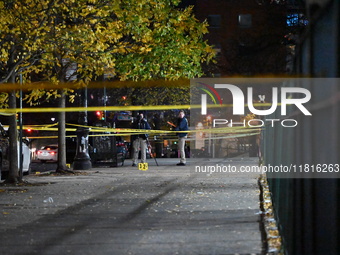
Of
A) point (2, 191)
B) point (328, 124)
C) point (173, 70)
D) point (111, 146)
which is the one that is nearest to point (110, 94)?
point (111, 146)

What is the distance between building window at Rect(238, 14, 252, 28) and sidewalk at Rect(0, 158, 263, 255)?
64.8 metres

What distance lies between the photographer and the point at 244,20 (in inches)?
3177

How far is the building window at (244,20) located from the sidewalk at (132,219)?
2551 inches

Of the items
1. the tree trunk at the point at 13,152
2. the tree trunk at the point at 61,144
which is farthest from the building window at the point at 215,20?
the tree trunk at the point at 13,152

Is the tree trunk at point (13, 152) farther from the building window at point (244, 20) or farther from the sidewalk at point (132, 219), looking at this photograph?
the building window at point (244, 20)

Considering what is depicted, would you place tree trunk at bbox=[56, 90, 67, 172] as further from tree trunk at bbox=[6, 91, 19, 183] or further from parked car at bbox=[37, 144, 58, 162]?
parked car at bbox=[37, 144, 58, 162]

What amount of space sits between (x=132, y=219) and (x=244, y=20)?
237ft

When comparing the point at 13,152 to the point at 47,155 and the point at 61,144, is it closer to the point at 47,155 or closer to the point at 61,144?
the point at 61,144

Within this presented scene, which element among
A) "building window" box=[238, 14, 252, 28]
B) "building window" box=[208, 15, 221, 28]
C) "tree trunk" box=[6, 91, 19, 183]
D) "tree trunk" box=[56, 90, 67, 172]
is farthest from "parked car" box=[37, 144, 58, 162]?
"building window" box=[208, 15, 221, 28]

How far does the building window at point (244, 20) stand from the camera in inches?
3152

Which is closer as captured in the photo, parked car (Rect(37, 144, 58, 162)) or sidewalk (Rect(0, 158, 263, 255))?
sidewalk (Rect(0, 158, 263, 255))

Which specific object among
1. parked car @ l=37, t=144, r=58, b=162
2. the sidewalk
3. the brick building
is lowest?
the sidewalk

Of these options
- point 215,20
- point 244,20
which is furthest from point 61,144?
point 215,20

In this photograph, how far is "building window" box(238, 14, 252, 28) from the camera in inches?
3152
